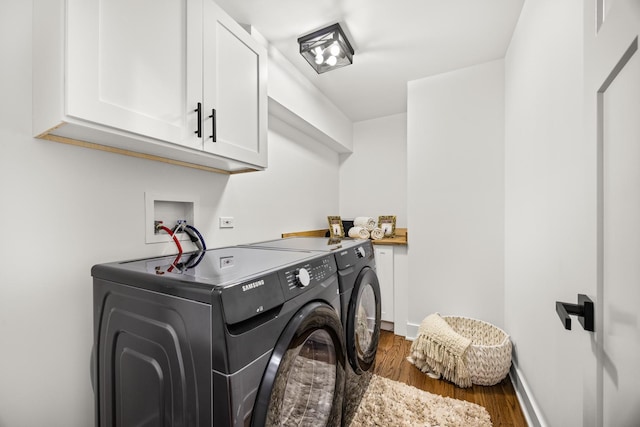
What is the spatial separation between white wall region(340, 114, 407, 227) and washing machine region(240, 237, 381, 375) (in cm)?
165

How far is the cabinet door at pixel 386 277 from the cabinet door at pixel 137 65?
6.89 ft

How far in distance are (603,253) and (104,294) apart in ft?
4.84

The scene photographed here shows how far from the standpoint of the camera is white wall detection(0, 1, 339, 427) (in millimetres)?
Result: 942

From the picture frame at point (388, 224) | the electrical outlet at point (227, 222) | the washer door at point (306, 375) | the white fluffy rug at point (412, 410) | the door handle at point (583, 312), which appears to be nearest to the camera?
the door handle at point (583, 312)

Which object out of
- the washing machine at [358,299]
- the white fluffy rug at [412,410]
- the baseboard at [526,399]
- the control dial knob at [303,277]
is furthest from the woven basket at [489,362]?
the control dial knob at [303,277]

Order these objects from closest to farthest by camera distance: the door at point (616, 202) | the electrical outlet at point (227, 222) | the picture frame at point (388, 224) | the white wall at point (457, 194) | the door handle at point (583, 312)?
1. the door at point (616, 202)
2. the door handle at point (583, 312)
3. the electrical outlet at point (227, 222)
4. the white wall at point (457, 194)
5. the picture frame at point (388, 224)

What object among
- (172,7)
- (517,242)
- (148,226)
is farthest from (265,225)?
(517,242)

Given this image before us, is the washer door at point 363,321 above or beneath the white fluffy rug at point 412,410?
above

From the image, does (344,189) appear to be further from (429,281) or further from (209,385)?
(209,385)

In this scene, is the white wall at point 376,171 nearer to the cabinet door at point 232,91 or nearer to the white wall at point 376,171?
the white wall at point 376,171

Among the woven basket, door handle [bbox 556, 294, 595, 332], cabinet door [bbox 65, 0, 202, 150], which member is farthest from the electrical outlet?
the woven basket

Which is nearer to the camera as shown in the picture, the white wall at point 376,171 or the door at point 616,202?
the door at point 616,202

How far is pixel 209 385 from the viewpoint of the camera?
68 centimetres

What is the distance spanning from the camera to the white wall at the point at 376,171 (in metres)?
3.31
